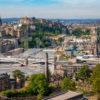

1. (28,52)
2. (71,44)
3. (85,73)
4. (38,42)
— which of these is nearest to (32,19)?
(38,42)

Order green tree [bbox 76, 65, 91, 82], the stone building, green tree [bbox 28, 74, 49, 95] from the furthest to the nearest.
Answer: green tree [bbox 76, 65, 91, 82], the stone building, green tree [bbox 28, 74, 49, 95]

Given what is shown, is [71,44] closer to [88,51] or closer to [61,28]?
[88,51]

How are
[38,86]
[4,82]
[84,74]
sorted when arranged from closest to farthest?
[38,86]
[4,82]
[84,74]

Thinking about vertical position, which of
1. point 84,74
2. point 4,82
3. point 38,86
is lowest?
point 84,74

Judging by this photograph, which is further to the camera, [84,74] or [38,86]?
[84,74]

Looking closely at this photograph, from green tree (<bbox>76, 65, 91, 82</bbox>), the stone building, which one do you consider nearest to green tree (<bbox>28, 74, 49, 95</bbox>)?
the stone building

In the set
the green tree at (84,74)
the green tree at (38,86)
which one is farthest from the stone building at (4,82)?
the green tree at (84,74)

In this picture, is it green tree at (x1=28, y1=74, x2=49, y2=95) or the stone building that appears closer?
green tree at (x1=28, y1=74, x2=49, y2=95)

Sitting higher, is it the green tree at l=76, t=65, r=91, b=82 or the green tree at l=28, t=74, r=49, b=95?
the green tree at l=28, t=74, r=49, b=95

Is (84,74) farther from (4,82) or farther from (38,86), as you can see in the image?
(38,86)

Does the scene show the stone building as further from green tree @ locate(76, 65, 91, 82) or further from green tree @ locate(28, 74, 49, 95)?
green tree @ locate(76, 65, 91, 82)

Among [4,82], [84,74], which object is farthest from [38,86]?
[84,74]
